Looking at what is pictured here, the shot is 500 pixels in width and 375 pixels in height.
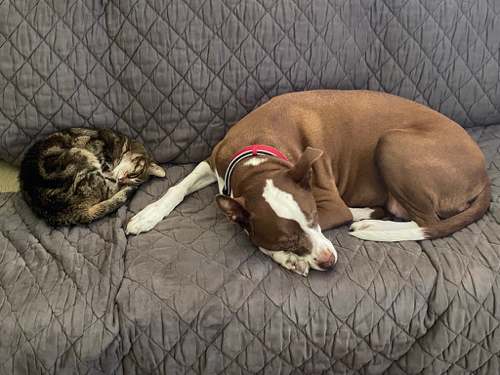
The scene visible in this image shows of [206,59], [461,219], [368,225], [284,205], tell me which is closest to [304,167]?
[284,205]

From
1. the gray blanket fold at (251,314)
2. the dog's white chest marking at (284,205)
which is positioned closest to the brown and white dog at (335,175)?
the dog's white chest marking at (284,205)

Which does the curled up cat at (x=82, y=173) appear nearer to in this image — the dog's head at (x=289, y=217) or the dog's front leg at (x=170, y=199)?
the dog's front leg at (x=170, y=199)

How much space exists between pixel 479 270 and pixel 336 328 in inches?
25.3

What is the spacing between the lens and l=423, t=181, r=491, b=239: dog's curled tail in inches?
74.5

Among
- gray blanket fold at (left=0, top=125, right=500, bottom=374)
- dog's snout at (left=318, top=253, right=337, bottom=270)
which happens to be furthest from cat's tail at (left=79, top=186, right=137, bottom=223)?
dog's snout at (left=318, top=253, right=337, bottom=270)

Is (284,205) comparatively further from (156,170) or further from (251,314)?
(156,170)

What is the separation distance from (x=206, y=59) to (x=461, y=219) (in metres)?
1.50

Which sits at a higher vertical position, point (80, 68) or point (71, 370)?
point (80, 68)

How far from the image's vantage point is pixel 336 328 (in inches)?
66.5

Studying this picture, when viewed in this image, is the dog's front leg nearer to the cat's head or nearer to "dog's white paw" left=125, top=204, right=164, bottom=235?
"dog's white paw" left=125, top=204, right=164, bottom=235

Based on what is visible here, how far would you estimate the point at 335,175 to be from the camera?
2.17 metres

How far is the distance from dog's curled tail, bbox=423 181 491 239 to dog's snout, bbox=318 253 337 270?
0.48m

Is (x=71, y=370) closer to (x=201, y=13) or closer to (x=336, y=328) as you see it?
(x=336, y=328)

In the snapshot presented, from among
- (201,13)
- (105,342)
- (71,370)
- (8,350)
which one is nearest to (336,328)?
(105,342)
